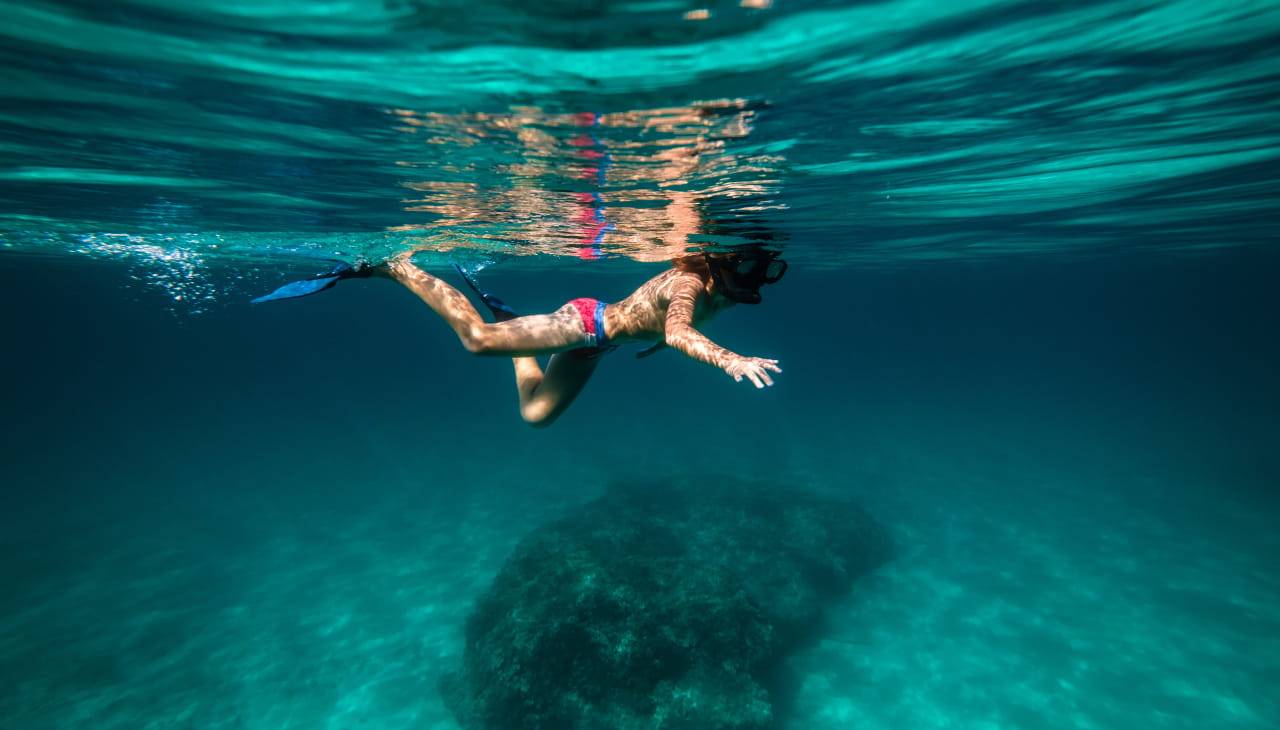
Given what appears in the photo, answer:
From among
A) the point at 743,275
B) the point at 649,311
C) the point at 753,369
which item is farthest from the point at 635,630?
the point at 753,369

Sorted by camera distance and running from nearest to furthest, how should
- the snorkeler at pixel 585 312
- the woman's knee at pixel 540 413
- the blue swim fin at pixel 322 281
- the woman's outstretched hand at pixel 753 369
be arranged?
the woman's outstretched hand at pixel 753 369 → the snorkeler at pixel 585 312 → the blue swim fin at pixel 322 281 → the woman's knee at pixel 540 413

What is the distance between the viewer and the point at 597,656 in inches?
397

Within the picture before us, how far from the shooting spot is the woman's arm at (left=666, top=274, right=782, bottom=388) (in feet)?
11.9

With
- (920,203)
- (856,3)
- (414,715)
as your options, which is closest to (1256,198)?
(920,203)

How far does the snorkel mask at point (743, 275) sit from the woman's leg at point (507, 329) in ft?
6.03

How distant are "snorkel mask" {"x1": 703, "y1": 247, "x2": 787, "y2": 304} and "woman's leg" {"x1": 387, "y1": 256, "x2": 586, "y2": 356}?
1.84 meters

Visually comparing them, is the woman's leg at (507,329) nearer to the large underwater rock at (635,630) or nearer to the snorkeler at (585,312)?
the snorkeler at (585,312)

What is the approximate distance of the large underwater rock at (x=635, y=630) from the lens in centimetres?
963

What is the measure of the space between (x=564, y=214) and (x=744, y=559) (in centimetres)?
1070

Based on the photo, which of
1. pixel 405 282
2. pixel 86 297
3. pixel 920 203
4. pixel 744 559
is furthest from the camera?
pixel 86 297

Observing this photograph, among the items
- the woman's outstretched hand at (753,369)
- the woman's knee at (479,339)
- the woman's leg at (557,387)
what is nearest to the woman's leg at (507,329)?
the woman's knee at (479,339)

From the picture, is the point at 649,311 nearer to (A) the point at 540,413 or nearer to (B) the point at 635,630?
(A) the point at 540,413

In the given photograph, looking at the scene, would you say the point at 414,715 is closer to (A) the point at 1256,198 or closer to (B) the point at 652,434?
(A) the point at 1256,198

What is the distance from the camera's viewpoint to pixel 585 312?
22.0ft
